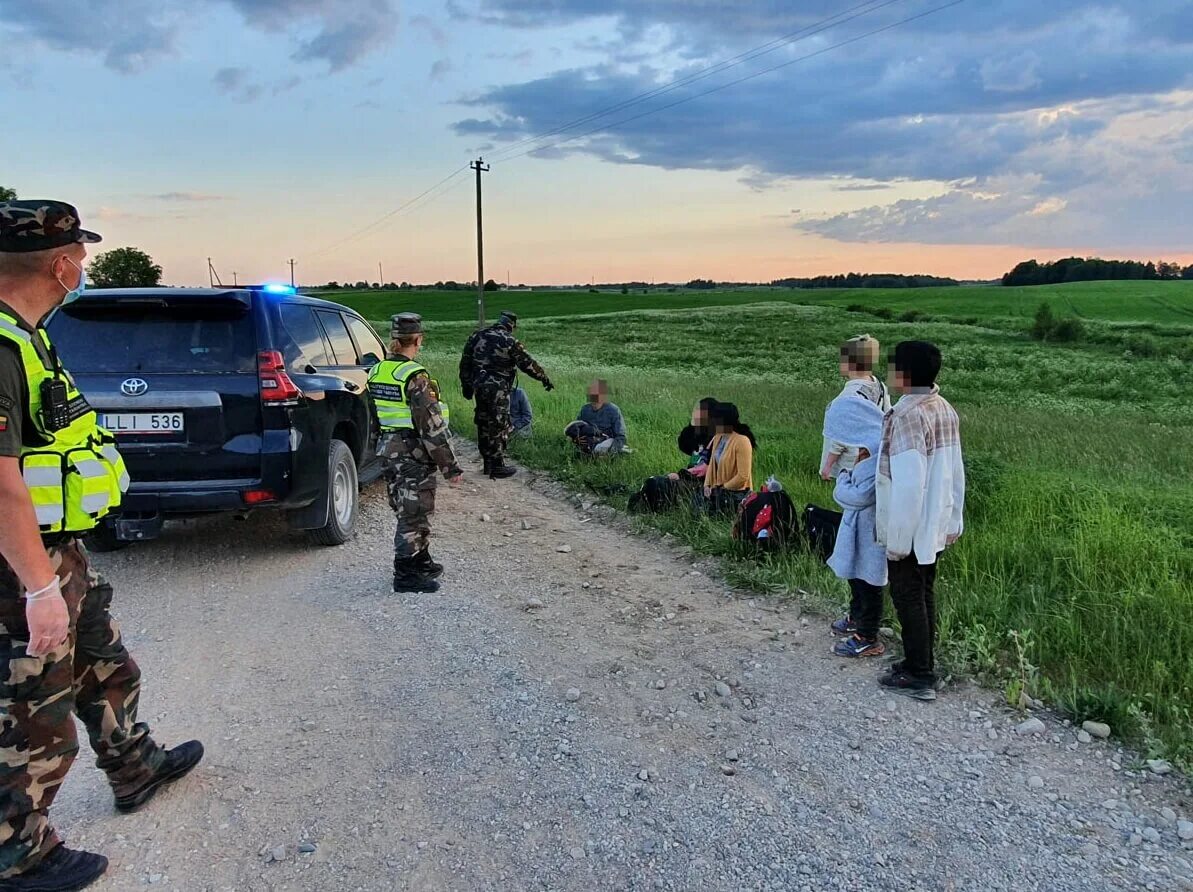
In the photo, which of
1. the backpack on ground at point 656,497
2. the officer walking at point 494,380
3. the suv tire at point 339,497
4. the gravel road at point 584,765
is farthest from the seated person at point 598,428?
the gravel road at point 584,765

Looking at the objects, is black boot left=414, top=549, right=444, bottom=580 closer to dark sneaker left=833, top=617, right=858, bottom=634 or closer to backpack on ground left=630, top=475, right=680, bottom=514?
backpack on ground left=630, top=475, right=680, bottom=514

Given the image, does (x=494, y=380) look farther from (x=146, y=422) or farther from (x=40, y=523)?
(x=40, y=523)

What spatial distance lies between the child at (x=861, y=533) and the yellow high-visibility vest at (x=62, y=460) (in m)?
3.20

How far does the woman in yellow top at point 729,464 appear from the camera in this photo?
6.17 m

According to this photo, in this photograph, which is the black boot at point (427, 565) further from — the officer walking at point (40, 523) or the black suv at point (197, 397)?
the officer walking at point (40, 523)

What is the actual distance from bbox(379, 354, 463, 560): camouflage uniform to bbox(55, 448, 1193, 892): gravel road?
0.44 meters

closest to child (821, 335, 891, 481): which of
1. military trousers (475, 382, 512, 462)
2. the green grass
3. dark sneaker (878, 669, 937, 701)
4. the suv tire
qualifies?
dark sneaker (878, 669, 937, 701)

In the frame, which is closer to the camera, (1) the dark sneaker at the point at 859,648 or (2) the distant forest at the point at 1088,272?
(1) the dark sneaker at the point at 859,648

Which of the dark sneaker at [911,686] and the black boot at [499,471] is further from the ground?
the black boot at [499,471]

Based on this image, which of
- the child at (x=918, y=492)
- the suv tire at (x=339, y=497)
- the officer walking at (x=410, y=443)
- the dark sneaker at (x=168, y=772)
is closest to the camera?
the dark sneaker at (x=168, y=772)

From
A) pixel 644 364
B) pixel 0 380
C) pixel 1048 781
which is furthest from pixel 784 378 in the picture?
pixel 0 380

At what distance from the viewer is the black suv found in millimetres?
4898

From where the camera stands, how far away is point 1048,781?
295 centimetres

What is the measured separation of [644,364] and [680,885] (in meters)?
28.3
